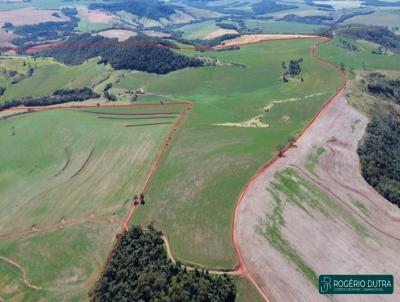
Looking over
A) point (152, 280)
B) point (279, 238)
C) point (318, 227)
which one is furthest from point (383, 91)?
point (152, 280)

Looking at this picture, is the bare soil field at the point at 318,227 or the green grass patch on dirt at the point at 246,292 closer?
the green grass patch on dirt at the point at 246,292

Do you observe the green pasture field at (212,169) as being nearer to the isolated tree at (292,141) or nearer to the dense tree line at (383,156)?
the isolated tree at (292,141)

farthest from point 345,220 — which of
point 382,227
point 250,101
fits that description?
point 250,101

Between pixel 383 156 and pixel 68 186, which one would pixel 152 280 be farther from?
pixel 383 156

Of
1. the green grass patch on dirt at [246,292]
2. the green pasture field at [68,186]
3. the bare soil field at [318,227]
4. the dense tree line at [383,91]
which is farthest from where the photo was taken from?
the dense tree line at [383,91]

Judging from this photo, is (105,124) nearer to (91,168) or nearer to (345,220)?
(91,168)

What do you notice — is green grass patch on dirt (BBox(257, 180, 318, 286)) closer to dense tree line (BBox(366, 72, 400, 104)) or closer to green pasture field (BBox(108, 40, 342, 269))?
green pasture field (BBox(108, 40, 342, 269))

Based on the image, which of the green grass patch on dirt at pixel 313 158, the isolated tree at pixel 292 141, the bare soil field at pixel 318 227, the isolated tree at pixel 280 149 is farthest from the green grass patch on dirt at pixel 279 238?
the isolated tree at pixel 292 141
